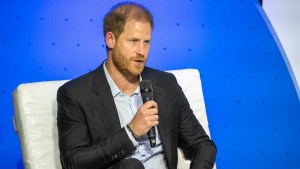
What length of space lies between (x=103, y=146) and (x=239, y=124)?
4.22 feet

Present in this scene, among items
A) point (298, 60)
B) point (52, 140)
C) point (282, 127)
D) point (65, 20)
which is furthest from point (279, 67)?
point (52, 140)

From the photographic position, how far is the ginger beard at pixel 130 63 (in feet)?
6.03

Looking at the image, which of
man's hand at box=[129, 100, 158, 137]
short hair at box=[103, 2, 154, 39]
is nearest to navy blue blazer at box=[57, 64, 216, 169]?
man's hand at box=[129, 100, 158, 137]

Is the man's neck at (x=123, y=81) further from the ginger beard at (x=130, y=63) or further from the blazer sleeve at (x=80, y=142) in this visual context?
the blazer sleeve at (x=80, y=142)

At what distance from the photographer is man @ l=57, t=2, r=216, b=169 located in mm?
1680

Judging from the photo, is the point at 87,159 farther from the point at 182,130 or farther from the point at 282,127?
the point at 282,127

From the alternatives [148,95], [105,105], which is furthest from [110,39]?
[148,95]

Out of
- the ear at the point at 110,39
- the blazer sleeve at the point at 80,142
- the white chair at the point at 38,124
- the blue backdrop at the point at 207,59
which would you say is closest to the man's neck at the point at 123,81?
the ear at the point at 110,39

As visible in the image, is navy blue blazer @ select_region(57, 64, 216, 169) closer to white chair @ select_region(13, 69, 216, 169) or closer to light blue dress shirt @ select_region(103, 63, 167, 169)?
light blue dress shirt @ select_region(103, 63, 167, 169)

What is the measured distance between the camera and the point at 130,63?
6.05ft

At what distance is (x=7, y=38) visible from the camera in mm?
2385

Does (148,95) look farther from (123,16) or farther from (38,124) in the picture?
(38,124)

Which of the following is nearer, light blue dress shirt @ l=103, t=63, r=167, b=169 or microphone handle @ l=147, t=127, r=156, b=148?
microphone handle @ l=147, t=127, r=156, b=148

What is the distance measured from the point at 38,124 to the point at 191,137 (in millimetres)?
713
